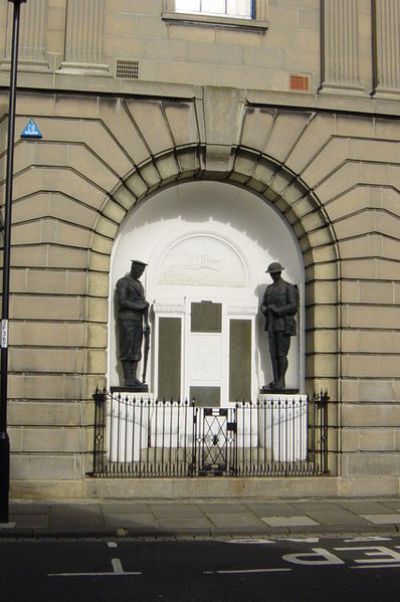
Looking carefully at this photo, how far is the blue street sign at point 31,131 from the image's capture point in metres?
13.5

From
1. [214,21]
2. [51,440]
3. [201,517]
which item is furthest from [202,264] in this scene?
[201,517]

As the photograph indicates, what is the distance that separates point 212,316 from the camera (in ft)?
51.3

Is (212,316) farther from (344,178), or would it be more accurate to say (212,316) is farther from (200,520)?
(200,520)

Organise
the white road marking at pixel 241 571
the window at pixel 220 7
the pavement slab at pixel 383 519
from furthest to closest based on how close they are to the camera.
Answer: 1. the window at pixel 220 7
2. the pavement slab at pixel 383 519
3. the white road marking at pixel 241 571

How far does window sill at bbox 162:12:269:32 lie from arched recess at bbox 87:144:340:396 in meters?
2.55

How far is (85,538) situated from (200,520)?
194 centimetres

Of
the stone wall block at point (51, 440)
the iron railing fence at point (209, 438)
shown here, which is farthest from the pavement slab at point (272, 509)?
the stone wall block at point (51, 440)

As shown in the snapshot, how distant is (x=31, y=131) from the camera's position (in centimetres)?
1348

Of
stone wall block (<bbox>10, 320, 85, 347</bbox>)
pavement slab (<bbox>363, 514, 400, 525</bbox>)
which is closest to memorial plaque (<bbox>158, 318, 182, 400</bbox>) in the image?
stone wall block (<bbox>10, 320, 85, 347</bbox>)

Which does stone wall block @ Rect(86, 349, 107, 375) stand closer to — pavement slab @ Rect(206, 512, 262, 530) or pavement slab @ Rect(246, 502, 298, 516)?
pavement slab @ Rect(206, 512, 262, 530)

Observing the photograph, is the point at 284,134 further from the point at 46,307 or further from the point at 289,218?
the point at 46,307

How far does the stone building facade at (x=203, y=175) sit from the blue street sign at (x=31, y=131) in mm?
253

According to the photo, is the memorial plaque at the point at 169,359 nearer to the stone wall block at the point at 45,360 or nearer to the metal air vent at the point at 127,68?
the stone wall block at the point at 45,360

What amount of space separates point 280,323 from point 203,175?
342cm
